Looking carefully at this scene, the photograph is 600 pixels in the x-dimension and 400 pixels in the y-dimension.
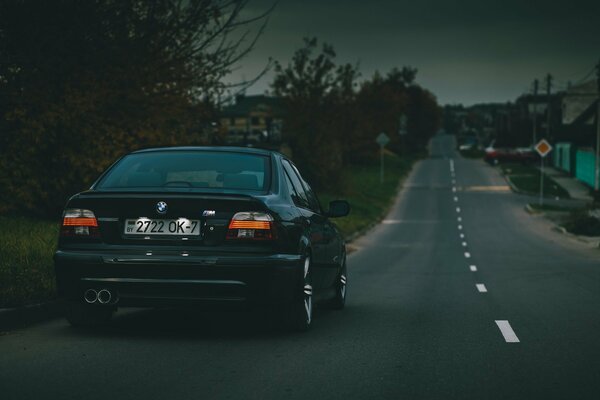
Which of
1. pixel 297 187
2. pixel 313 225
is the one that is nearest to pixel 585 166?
pixel 297 187

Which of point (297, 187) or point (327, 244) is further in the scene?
point (327, 244)

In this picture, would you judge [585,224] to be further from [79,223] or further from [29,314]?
[79,223]

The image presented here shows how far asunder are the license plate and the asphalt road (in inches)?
35.8

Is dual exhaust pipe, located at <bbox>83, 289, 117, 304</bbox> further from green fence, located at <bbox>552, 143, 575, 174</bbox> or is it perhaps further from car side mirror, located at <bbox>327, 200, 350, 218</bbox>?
green fence, located at <bbox>552, 143, 575, 174</bbox>

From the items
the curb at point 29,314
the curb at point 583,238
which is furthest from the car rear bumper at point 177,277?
the curb at point 583,238

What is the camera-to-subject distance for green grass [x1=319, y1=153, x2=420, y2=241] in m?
40.5

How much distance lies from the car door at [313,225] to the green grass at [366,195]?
2399 cm

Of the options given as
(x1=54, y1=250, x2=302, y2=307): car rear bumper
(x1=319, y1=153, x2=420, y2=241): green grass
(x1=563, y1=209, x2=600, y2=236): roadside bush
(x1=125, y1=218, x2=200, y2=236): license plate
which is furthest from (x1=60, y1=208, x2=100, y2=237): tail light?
(x1=563, y1=209, x2=600, y2=236): roadside bush

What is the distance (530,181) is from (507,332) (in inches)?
2482

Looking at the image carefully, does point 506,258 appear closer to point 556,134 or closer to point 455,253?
point 455,253

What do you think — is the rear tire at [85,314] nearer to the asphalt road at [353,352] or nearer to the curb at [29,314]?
the asphalt road at [353,352]

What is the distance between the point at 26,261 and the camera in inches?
490

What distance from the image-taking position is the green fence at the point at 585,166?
65019mm

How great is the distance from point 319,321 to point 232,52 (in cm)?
904
